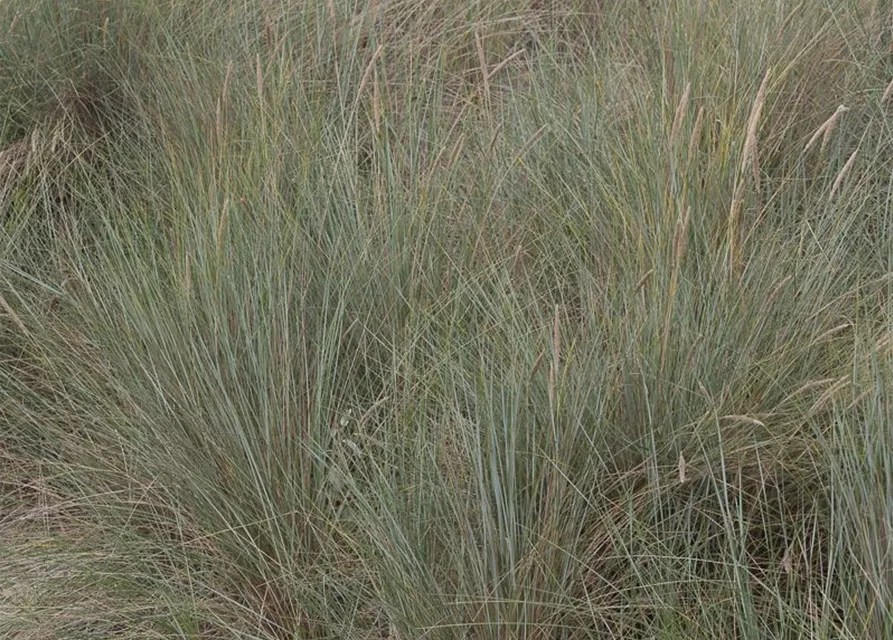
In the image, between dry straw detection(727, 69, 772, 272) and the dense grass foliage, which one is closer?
the dense grass foliage

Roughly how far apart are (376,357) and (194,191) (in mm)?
666

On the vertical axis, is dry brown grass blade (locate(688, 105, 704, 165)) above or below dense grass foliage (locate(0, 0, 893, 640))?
above

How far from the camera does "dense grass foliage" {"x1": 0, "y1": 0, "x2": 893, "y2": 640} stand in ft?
5.82

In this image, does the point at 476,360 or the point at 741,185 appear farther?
the point at 476,360

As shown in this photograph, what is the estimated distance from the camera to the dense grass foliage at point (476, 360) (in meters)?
1.77

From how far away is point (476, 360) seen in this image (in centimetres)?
212

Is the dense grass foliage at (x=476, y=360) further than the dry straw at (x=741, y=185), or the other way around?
the dry straw at (x=741, y=185)

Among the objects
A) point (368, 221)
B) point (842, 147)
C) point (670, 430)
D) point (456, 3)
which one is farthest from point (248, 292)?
point (456, 3)

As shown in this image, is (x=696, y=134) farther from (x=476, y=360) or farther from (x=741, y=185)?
(x=476, y=360)

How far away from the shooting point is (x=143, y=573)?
2.03 m

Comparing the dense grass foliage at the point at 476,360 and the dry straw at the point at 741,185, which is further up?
the dry straw at the point at 741,185

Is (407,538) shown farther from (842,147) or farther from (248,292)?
(842,147)

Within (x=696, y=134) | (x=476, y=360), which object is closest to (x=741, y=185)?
(x=696, y=134)

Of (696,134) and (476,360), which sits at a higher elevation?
(696,134)
